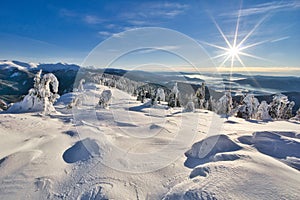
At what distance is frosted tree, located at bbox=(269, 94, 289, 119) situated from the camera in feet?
98.5

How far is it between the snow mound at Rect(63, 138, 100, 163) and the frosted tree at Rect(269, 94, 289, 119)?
31310mm

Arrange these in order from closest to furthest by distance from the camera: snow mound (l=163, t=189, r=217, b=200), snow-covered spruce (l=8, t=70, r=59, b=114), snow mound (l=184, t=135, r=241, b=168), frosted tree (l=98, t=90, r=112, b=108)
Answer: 1. snow mound (l=163, t=189, r=217, b=200)
2. snow mound (l=184, t=135, r=241, b=168)
3. snow-covered spruce (l=8, t=70, r=59, b=114)
4. frosted tree (l=98, t=90, r=112, b=108)

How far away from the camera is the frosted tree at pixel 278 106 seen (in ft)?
98.5

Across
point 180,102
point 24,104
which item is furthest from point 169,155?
point 180,102

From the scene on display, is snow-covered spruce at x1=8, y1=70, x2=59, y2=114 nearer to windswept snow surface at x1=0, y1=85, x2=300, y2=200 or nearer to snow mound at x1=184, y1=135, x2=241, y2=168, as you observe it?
windswept snow surface at x1=0, y1=85, x2=300, y2=200

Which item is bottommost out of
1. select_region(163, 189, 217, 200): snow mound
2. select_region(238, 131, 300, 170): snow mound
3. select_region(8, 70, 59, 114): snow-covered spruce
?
select_region(8, 70, 59, 114): snow-covered spruce

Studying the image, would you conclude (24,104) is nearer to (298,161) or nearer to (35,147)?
(35,147)

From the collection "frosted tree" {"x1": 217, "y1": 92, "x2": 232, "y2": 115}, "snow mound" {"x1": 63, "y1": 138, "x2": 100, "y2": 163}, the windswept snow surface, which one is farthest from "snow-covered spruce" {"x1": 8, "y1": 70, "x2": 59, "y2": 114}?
"frosted tree" {"x1": 217, "y1": 92, "x2": 232, "y2": 115}

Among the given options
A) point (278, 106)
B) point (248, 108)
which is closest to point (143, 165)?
point (248, 108)

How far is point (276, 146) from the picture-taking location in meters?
6.66

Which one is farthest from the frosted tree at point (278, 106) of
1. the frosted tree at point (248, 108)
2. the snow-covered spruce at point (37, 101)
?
the snow-covered spruce at point (37, 101)

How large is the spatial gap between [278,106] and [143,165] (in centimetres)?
3135

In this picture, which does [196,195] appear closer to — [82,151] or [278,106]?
[82,151]

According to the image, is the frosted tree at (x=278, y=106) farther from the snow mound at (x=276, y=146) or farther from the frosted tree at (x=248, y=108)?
the snow mound at (x=276, y=146)
